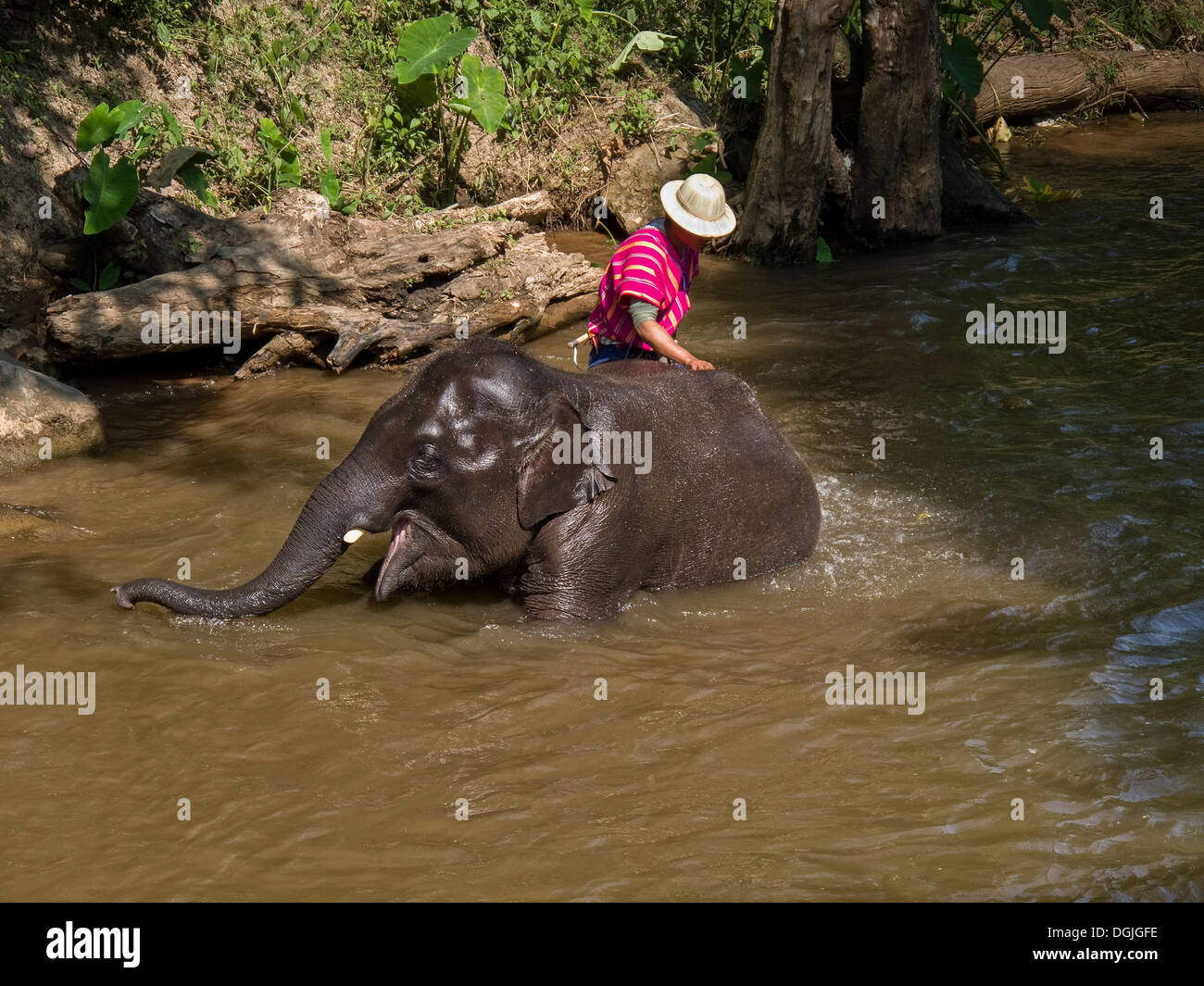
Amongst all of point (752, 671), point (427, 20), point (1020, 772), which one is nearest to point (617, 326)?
point (752, 671)

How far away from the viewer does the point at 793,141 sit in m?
12.7

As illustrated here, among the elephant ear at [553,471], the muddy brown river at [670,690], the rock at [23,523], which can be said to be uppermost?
the elephant ear at [553,471]

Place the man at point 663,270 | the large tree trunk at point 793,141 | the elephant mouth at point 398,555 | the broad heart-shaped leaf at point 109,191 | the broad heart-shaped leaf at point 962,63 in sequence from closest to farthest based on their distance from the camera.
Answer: the elephant mouth at point 398,555
the man at point 663,270
the broad heart-shaped leaf at point 109,191
the large tree trunk at point 793,141
the broad heart-shaped leaf at point 962,63

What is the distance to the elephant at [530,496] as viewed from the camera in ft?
19.7

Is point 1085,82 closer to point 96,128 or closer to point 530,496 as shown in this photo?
point 96,128

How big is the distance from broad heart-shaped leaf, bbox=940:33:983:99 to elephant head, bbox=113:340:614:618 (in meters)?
10.1

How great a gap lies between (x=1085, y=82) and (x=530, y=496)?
15.4m

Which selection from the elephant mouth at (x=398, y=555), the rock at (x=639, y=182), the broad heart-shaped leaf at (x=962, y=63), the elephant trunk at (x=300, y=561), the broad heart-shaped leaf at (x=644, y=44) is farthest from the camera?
the broad heart-shaped leaf at (x=644, y=44)

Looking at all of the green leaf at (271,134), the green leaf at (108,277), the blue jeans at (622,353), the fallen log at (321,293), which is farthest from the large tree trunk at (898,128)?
the green leaf at (108,277)

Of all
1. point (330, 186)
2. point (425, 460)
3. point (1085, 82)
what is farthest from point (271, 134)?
point (1085, 82)

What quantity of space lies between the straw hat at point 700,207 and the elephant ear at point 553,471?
193 centimetres

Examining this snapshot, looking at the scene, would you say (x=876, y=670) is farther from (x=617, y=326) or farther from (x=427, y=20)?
(x=427, y=20)

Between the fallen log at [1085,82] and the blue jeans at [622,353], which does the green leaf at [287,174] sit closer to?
the blue jeans at [622,353]

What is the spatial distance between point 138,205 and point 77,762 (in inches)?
265
